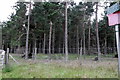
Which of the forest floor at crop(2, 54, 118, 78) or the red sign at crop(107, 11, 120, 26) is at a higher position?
the red sign at crop(107, 11, 120, 26)

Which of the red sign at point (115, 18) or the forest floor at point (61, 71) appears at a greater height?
the red sign at point (115, 18)

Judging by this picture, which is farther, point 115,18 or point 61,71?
point 61,71

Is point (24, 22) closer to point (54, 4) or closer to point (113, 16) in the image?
point (54, 4)

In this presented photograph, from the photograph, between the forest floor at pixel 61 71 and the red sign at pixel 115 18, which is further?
the forest floor at pixel 61 71

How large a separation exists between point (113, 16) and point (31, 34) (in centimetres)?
2022

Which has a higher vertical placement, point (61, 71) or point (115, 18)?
point (115, 18)

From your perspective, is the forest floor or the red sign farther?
the forest floor

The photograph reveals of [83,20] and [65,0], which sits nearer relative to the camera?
[65,0]

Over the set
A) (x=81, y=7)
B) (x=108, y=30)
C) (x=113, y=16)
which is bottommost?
(x=113, y=16)

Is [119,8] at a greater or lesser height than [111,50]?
greater

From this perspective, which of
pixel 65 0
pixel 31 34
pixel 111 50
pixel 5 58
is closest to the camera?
pixel 5 58

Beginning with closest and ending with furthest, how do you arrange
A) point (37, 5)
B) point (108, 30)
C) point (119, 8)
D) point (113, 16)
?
point (119, 8) < point (113, 16) < point (37, 5) < point (108, 30)

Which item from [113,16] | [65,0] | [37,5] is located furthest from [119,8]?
[37,5]

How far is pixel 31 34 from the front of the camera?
77.6ft
